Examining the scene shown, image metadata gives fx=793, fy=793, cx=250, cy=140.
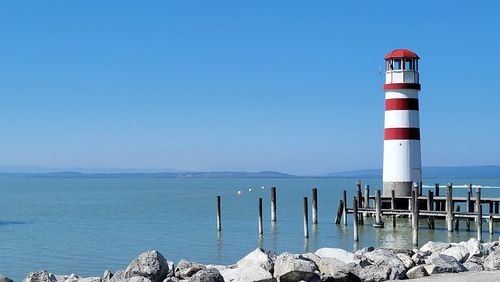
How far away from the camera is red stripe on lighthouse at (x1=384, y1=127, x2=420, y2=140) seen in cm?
3503

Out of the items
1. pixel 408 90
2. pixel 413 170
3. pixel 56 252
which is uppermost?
pixel 408 90

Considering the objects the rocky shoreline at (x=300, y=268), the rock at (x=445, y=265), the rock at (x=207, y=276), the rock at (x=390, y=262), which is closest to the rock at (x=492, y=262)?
the rocky shoreline at (x=300, y=268)

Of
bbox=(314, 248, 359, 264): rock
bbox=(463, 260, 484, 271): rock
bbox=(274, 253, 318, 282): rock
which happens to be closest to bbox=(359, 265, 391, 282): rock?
bbox=(314, 248, 359, 264): rock

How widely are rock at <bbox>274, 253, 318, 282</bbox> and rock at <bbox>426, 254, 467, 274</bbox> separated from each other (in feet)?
8.36

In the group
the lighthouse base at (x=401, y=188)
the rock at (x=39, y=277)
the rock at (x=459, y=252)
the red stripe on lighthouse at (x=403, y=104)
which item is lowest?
the rock at (x=39, y=277)

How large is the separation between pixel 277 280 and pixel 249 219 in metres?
33.5

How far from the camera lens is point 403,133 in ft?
115

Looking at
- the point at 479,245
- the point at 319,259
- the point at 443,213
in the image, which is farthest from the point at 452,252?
the point at 443,213

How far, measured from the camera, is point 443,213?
31984mm

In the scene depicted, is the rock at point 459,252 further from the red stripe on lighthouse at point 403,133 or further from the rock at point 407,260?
the red stripe on lighthouse at point 403,133

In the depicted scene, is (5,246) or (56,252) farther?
(5,246)

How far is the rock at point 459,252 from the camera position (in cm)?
1639

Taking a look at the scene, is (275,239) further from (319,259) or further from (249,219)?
(319,259)

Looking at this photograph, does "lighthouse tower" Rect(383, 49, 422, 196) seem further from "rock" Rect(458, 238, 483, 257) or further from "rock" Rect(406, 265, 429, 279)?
"rock" Rect(406, 265, 429, 279)
